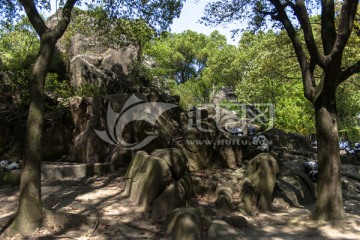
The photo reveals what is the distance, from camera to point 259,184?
919cm

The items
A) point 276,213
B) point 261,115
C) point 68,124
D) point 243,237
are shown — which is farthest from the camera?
point 261,115

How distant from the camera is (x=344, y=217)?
7.15 metres

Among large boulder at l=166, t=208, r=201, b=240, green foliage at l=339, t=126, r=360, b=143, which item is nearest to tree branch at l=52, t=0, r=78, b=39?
large boulder at l=166, t=208, r=201, b=240

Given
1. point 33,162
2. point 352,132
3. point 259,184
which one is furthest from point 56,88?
point 352,132

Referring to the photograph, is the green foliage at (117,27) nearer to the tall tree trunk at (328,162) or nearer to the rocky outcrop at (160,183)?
the rocky outcrop at (160,183)

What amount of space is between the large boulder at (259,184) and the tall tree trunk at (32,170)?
4.60m

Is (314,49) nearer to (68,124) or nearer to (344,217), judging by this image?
(344,217)

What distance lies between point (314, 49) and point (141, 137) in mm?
5892

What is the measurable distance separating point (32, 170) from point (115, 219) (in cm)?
205

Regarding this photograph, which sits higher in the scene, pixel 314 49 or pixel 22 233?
pixel 314 49

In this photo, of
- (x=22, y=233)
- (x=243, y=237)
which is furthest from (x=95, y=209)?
(x=243, y=237)

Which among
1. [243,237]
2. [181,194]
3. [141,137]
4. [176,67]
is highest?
[176,67]

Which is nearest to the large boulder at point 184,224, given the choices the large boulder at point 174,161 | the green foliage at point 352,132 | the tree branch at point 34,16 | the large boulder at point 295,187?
the large boulder at point 174,161

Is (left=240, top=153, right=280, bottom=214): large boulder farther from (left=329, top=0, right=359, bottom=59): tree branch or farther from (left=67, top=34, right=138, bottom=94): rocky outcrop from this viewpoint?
(left=67, top=34, right=138, bottom=94): rocky outcrop
